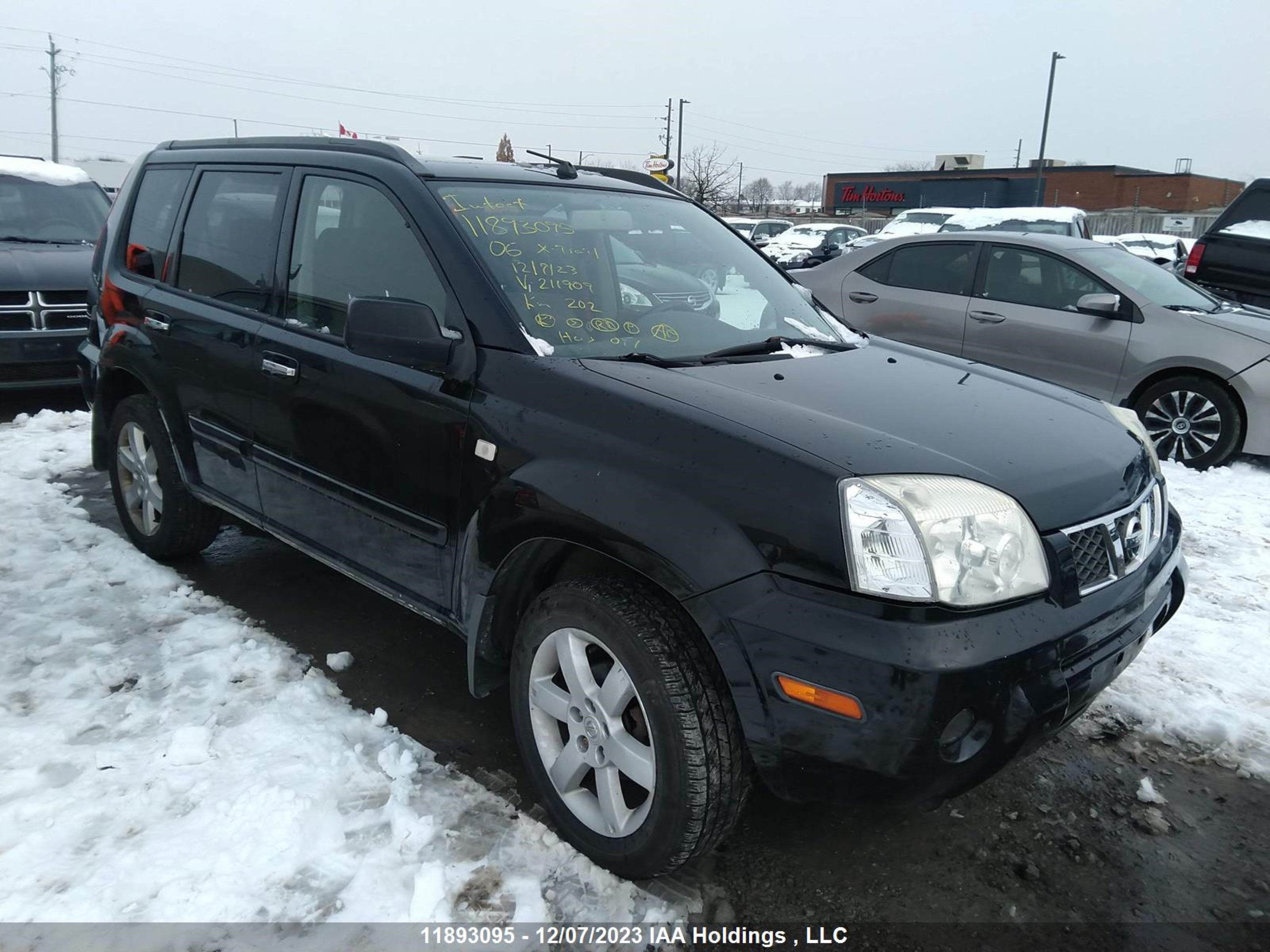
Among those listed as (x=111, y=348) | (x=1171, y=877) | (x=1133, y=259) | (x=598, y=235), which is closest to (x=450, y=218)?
(x=598, y=235)

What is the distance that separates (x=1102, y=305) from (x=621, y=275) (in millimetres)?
4768

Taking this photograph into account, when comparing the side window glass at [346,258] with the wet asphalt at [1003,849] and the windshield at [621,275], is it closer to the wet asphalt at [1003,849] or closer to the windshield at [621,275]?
the windshield at [621,275]

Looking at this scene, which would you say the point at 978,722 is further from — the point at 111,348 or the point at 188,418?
the point at 111,348

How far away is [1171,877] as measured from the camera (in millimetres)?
2541

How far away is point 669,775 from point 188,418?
2.76 metres

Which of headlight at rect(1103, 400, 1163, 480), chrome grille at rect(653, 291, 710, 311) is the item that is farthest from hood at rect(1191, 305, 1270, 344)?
chrome grille at rect(653, 291, 710, 311)

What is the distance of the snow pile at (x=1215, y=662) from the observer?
10.5 ft

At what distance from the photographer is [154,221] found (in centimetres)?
412

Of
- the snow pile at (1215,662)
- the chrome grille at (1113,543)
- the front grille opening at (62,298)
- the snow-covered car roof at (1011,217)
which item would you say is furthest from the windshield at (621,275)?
the snow-covered car roof at (1011,217)

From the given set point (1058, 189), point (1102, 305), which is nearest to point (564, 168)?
point (1102, 305)

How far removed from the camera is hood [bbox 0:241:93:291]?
22.4ft

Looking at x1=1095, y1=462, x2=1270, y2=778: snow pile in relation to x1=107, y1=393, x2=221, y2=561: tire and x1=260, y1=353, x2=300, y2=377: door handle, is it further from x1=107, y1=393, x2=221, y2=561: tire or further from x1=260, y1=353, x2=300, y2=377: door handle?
x1=107, y1=393, x2=221, y2=561: tire

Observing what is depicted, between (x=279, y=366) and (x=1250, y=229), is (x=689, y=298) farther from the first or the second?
(x=1250, y=229)

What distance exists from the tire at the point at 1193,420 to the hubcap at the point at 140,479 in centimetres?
623
